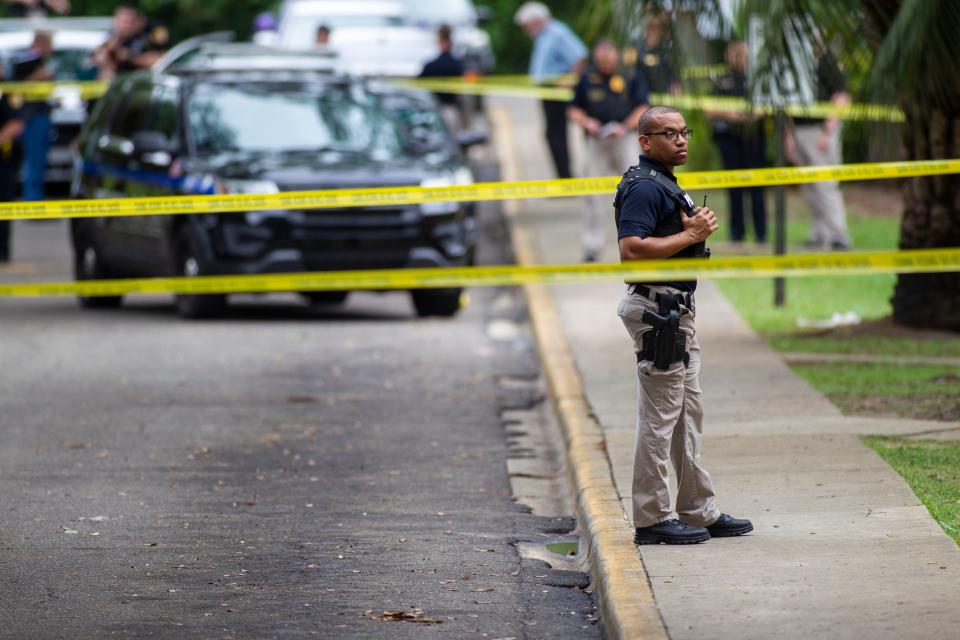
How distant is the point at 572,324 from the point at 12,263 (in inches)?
294

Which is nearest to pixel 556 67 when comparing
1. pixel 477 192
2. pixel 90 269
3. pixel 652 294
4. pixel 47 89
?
pixel 47 89

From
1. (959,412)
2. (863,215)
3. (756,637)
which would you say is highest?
(756,637)

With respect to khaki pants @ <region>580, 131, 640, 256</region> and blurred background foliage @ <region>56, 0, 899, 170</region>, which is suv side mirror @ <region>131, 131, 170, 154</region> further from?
khaki pants @ <region>580, 131, 640, 256</region>

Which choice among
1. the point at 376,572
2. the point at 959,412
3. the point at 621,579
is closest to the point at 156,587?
the point at 376,572

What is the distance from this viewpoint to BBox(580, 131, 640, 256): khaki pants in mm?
17016

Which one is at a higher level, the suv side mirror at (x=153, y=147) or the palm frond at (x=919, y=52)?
the palm frond at (x=919, y=52)

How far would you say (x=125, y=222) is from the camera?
50.8ft

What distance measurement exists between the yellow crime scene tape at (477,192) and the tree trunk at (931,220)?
104 inches

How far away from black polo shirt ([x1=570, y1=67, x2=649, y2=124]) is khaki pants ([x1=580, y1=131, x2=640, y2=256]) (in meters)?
0.21

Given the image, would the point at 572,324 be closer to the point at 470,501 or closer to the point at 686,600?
the point at 470,501

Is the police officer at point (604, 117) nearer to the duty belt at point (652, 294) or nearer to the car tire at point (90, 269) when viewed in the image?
the car tire at point (90, 269)

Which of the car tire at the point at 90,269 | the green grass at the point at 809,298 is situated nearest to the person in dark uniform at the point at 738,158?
the green grass at the point at 809,298

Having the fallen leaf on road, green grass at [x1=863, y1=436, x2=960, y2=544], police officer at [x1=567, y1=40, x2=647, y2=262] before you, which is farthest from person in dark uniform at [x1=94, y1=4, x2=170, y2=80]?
the fallen leaf on road

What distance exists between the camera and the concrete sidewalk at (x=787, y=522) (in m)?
6.11
